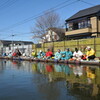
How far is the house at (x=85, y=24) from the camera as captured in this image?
33625 mm

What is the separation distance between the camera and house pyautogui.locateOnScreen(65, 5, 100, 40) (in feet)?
110

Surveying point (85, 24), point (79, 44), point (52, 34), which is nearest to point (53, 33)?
point (52, 34)

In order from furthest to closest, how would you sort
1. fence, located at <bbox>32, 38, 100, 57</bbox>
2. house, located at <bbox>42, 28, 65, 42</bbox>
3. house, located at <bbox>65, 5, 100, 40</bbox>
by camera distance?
house, located at <bbox>42, 28, 65, 42</bbox>, house, located at <bbox>65, 5, 100, 40</bbox>, fence, located at <bbox>32, 38, 100, 57</bbox>

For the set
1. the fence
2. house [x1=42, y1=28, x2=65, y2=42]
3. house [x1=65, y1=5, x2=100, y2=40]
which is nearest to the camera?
the fence

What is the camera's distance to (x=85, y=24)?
118ft

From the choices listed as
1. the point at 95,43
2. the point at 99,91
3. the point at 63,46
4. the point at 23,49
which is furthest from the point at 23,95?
the point at 23,49

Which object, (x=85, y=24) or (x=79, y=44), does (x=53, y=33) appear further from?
(x=79, y=44)

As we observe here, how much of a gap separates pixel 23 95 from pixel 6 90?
0.99 metres

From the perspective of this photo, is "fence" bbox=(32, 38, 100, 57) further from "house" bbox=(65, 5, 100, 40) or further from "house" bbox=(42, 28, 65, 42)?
"house" bbox=(42, 28, 65, 42)

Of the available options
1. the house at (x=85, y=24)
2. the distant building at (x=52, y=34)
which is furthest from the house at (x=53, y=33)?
the house at (x=85, y=24)

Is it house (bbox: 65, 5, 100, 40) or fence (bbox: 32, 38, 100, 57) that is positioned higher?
house (bbox: 65, 5, 100, 40)

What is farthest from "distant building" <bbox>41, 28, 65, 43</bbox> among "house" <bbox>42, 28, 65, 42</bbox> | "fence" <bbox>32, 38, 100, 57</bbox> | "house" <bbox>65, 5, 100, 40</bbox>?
"fence" <bbox>32, 38, 100, 57</bbox>

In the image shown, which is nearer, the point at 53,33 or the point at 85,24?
the point at 85,24

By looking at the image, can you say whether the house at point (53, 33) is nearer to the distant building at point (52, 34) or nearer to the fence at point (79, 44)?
the distant building at point (52, 34)
